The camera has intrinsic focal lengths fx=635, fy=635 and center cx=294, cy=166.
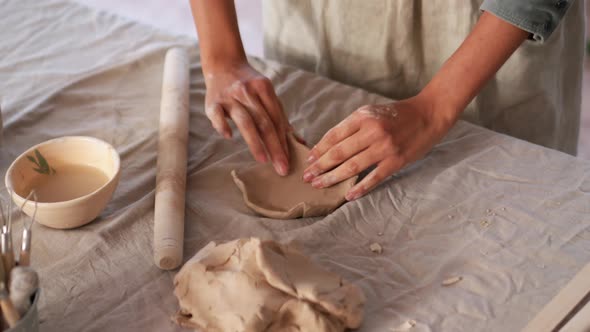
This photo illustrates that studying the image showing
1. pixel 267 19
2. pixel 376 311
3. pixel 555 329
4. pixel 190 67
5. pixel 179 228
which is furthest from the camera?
pixel 267 19

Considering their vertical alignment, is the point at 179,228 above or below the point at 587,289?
below

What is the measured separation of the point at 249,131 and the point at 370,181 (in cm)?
25

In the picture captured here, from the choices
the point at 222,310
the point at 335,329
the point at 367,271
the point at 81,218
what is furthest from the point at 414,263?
the point at 81,218

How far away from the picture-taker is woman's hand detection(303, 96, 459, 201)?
1.13 m

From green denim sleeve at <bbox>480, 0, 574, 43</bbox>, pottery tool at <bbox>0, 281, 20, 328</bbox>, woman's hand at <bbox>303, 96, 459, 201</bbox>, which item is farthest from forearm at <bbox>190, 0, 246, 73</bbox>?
pottery tool at <bbox>0, 281, 20, 328</bbox>

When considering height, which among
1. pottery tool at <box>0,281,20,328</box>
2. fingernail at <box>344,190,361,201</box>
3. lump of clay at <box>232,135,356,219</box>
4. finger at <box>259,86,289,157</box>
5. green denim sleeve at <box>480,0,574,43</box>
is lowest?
lump of clay at <box>232,135,356,219</box>

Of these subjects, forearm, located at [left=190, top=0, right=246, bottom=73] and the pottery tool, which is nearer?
the pottery tool

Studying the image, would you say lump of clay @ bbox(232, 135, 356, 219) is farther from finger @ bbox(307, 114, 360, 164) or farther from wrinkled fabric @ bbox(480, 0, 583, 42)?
wrinkled fabric @ bbox(480, 0, 583, 42)

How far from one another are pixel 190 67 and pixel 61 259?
2.11 feet

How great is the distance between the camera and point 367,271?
3.18 ft

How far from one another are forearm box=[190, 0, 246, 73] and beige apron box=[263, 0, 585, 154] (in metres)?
0.21

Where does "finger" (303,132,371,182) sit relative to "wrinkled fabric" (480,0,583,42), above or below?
below

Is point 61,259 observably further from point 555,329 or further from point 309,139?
point 555,329

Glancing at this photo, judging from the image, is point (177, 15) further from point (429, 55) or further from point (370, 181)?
point (370, 181)
